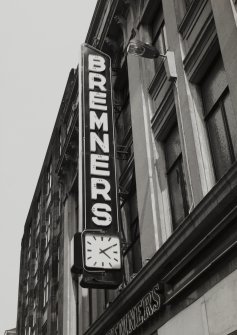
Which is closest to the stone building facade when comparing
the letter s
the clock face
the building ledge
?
the building ledge

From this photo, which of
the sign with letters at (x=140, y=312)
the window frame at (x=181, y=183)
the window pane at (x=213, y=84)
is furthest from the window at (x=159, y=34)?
the sign with letters at (x=140, y=312)

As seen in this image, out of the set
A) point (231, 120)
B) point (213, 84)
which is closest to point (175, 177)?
point (213, 84)

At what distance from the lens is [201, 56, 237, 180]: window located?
11.5 meters

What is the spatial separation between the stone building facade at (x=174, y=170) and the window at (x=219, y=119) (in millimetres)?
28

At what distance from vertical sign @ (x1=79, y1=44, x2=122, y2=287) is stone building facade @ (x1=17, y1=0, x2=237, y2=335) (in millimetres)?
825

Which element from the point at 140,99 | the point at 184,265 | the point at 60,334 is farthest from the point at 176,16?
the point at 60,334

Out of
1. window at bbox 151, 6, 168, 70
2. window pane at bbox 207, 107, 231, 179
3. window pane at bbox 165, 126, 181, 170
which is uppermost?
window at bbox 151, 6, 168, 70

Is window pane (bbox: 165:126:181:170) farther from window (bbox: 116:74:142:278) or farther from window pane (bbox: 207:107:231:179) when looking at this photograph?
window (bbox: 116:74:142:278)

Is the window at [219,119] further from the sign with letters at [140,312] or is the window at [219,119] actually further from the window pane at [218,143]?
the sign with letters at [140,312]

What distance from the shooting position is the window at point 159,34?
16688 millimetres

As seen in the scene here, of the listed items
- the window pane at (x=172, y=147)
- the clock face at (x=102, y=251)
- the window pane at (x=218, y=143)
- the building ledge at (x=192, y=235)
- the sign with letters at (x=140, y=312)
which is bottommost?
the sign with letters at (x=140, y=312)

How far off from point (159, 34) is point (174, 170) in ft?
17.8

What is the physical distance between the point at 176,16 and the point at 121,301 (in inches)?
328

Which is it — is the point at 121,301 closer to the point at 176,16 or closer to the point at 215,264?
the point at 215,264
